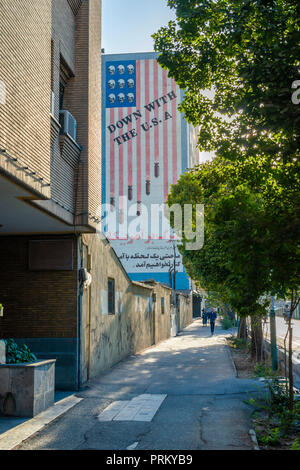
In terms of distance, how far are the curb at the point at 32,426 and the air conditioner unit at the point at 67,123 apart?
550 centimetres

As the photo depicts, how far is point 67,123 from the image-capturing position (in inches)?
411

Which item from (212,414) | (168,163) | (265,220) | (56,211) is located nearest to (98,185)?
(56,211)

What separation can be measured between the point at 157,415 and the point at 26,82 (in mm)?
5908

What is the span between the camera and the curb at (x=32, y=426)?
658 cm

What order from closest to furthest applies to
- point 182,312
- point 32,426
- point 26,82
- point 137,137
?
point 32,426, point 26,82, point 182,312, point 137,137

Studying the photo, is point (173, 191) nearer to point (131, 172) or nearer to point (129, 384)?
point (129, 384)

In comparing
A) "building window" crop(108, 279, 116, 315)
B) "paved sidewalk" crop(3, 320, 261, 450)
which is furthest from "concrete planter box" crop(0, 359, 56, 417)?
"building window" crop(108, 279, 116, 315)

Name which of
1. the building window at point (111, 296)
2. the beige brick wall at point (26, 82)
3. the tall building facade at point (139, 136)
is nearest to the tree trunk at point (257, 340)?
the building window at point (111, 296)

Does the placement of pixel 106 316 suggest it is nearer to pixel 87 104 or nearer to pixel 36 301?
pixel 36 301

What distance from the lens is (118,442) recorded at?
21.5ft

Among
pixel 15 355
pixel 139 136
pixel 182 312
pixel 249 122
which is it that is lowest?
pixel 182 312

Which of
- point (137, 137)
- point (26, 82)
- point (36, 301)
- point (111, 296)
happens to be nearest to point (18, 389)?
point (36, 301)

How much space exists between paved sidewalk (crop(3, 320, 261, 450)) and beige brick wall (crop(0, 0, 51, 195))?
12.8 feet

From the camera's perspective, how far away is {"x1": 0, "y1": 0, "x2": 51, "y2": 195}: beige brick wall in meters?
6.86
